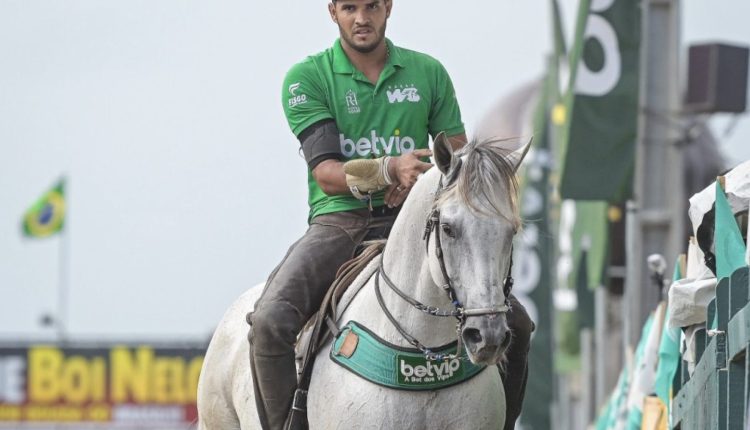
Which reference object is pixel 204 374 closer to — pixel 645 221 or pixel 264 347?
pixel 264 347

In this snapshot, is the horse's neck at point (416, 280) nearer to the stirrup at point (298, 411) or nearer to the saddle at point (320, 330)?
the saddle at point (320, 330)

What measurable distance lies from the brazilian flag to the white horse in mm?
57729

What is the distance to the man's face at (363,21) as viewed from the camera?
370 inches

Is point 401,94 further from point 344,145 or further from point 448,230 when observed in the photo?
point 448,230

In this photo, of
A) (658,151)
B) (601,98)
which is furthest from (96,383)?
(601,98)

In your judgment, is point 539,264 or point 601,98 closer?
point 601,98

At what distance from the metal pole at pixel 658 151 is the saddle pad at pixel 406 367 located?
11.8m

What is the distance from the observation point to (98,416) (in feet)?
190

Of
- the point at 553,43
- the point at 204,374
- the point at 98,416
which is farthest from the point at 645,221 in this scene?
the point at 98,416

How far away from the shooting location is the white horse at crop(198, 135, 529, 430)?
312 inches

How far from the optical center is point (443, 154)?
8219mm

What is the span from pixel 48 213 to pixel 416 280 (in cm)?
5851

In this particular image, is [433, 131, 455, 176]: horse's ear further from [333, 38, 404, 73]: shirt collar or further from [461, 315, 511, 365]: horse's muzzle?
[333, 38, 404, 73]: shirt collar

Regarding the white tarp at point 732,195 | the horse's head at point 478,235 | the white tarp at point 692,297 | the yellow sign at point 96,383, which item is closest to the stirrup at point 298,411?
the horse's head at point 478,235
